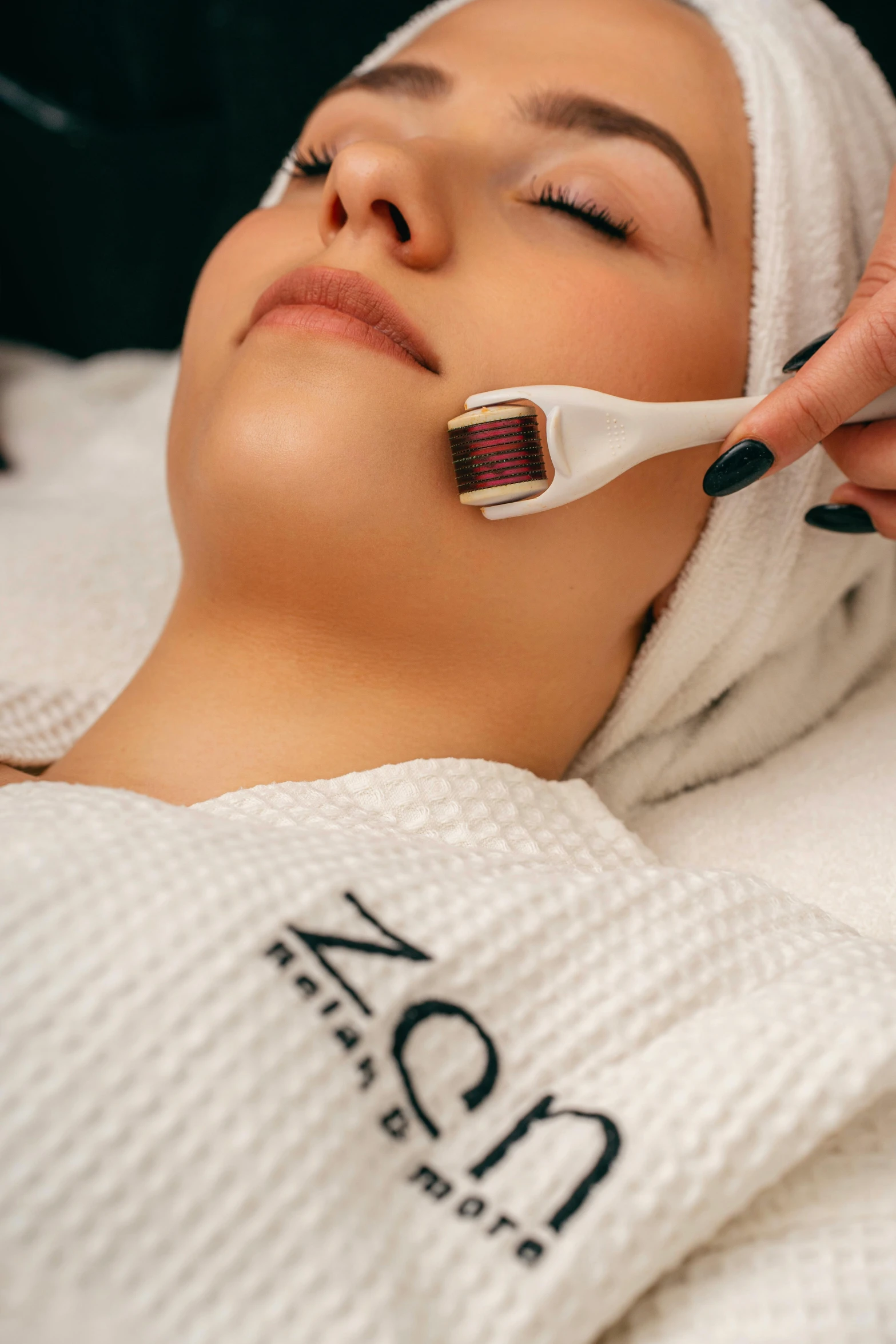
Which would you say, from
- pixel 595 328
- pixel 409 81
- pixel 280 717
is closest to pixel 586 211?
pixel 595 328

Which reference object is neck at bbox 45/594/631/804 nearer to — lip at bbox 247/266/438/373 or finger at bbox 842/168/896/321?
lip at bbox 247/266/438/373

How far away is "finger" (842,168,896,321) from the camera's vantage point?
2.43 ft

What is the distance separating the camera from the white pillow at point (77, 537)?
3.31 ft

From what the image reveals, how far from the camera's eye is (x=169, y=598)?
1.15 metres

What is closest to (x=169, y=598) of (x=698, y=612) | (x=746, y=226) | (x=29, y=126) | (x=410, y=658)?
(x=410, y=658)

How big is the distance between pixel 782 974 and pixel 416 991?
245mm

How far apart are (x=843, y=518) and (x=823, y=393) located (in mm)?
177

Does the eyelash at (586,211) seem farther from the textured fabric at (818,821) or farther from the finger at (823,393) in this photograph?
the textured fabric at (818,821)

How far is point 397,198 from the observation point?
68 centimetres

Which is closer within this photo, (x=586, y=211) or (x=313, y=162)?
(x=586, y=211)

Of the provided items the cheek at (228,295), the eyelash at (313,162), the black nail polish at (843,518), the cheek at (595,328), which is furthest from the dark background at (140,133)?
the black nail polish at (843,518)

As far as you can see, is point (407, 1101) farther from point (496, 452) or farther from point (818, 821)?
point (818, 821)

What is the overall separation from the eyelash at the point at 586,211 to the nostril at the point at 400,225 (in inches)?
4.4

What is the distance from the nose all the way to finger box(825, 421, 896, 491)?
0.36 m
